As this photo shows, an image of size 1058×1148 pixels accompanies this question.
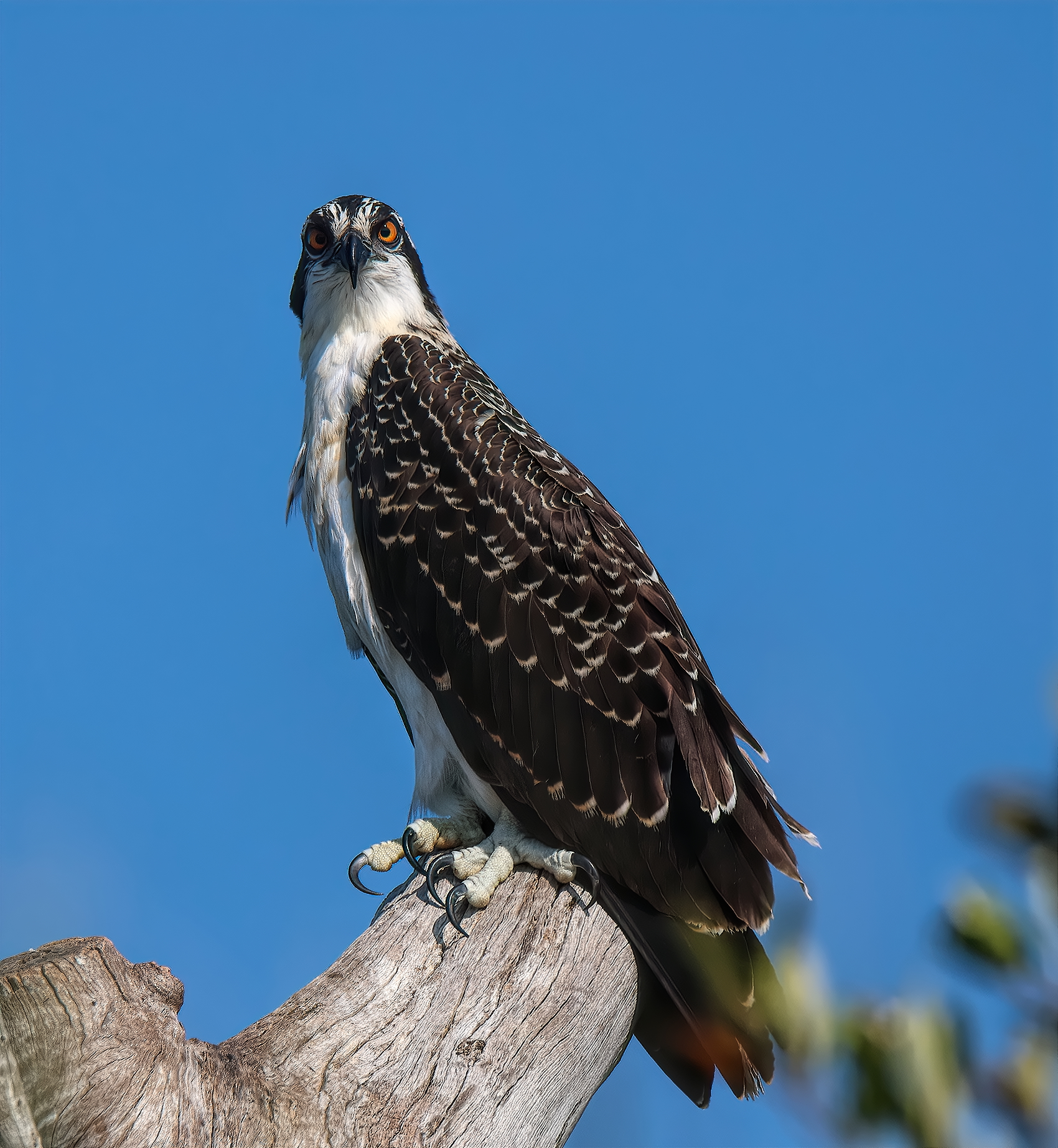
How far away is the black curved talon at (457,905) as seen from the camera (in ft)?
15.3

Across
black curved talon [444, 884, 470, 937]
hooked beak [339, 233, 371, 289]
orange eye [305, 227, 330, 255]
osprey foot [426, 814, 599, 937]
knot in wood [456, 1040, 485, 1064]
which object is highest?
orange eye [305, 227, 330, 255]

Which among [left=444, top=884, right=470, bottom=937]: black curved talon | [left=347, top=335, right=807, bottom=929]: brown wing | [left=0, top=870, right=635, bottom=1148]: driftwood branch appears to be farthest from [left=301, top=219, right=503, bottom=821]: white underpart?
[left=0, top=870, right=635, bottom=1148]: driftwood branch

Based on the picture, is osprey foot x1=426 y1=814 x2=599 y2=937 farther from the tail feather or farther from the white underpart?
the white underpart

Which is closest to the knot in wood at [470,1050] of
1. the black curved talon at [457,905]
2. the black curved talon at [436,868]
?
the black curved talon at [457,905]

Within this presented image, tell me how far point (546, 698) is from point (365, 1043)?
1.92m

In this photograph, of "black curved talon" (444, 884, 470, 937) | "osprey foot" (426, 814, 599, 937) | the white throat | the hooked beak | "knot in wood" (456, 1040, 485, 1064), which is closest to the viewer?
"knot in wood" (456, 1040, 485, 1064)

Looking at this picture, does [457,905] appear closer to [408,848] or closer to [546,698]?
[408,848]

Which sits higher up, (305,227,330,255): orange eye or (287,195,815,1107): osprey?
(305,227,330,255): orange eye

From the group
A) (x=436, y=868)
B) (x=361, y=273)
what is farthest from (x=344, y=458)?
(x=436, y=868)

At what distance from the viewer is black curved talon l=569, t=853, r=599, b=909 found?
5.07 meters

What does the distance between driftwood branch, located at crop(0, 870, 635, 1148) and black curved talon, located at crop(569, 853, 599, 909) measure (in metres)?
0.11

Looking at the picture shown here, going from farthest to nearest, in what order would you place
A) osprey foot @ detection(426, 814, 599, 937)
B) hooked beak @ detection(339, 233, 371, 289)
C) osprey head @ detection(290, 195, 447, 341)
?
osprey head @ detection(290, 195, 447, 341) → hooked beak @ detection(339, 233, 371, 289) → osprey foot @ detection(426, 814, 599, 937)

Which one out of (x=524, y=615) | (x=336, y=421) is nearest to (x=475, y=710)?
(x=524, y=615)

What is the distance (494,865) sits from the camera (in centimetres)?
510
